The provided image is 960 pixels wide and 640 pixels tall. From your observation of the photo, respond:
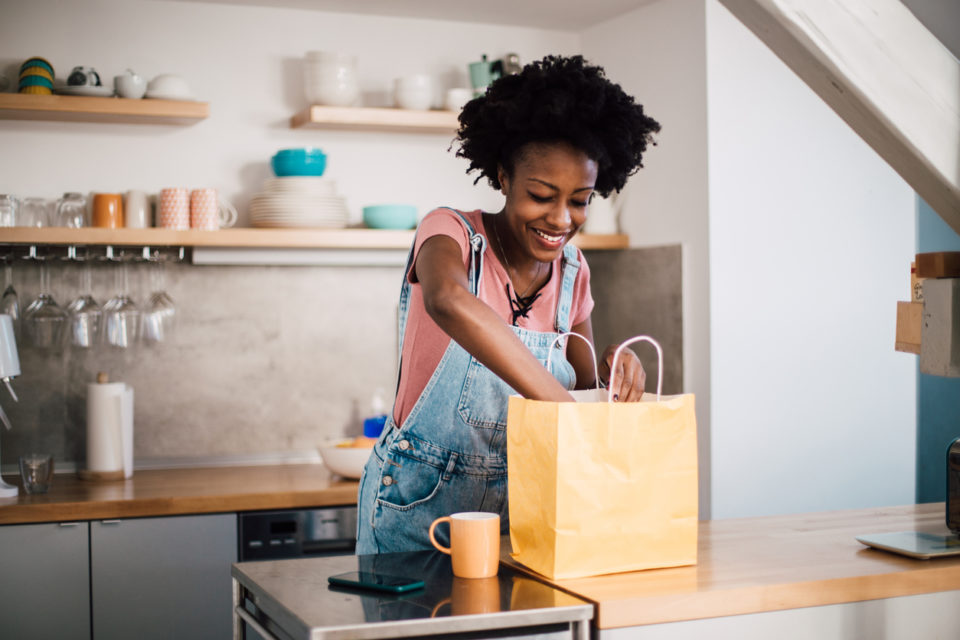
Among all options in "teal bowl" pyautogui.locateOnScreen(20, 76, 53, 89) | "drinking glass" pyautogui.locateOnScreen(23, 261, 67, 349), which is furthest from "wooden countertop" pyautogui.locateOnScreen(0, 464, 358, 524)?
"teal bowl" pyautogui.locateOnScreen(20, 76, 53, 89)

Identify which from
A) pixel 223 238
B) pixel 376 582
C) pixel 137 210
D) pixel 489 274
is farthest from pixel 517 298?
pixel 137 210

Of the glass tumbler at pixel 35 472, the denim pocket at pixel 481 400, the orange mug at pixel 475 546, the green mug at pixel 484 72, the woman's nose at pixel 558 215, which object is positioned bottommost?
the glass tumbler at pixel 35 472

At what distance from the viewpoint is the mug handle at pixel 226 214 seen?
336 cm

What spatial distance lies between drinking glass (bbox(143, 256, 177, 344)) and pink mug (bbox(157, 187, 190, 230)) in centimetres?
26

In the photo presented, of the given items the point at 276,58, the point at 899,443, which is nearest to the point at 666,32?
the point at 276,58

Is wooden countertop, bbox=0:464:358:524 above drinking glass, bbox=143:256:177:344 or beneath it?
beneath

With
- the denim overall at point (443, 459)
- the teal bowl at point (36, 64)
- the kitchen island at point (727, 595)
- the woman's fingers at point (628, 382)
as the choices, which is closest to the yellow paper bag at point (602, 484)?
the kitchen island at point (727, 595)

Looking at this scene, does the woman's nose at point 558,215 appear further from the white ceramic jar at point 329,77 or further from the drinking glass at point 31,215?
the drinking glass at point 31,215

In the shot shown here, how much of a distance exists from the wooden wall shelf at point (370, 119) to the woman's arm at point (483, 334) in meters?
1.77

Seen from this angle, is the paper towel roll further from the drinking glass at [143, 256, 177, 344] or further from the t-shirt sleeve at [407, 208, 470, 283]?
the t-shirt sleeve at [407, 208, 470, 283]

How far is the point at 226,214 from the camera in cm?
341

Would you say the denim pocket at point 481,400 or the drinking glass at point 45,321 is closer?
the denim pocket at point 481,400

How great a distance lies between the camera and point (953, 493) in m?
1.82

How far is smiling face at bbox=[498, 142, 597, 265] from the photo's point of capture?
1818 mm
